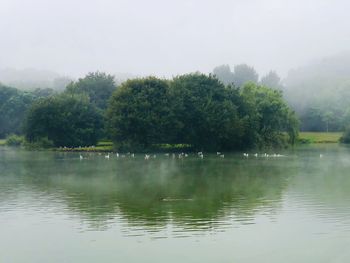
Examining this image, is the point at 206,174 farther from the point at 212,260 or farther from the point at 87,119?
the point at 87,119

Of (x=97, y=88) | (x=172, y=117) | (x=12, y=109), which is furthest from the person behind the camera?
(x=12, y=109)

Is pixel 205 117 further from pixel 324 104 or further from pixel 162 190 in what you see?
pixel 324 104

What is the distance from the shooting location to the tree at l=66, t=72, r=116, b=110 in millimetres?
107625

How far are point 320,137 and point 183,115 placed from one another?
49.6 meters

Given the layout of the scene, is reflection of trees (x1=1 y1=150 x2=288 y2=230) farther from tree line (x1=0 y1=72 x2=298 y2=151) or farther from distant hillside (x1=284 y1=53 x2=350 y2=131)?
distant hillside (x1=284 y1=53 x2=350 y2=131)

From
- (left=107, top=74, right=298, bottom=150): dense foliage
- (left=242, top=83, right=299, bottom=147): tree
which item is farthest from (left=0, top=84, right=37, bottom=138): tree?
(left=242, top=83, right=299, bottom=147): tree

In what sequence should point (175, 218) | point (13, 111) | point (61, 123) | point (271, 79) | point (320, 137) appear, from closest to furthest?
point (175, 218), point (61, 123), point (320, 137), point (13, 111), point (271, 79)

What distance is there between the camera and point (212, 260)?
53.5 feet

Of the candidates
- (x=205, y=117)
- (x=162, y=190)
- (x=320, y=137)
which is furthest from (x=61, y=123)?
(x=320, y=137)

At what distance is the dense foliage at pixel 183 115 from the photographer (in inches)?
2874

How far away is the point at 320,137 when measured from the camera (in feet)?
377

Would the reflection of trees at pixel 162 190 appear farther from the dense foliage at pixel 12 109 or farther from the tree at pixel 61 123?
the dense foliage at pixel 12 109

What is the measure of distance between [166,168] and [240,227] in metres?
27.4

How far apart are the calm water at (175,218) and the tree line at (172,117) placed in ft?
108
